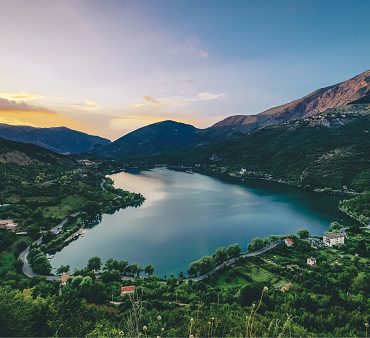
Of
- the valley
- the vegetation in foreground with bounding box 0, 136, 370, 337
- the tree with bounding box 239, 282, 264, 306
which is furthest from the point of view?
the tree with bounding box 239, 282, 264, 306

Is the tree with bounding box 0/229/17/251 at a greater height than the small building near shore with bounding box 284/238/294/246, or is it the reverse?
the tree with bounding box 0/229/17/251

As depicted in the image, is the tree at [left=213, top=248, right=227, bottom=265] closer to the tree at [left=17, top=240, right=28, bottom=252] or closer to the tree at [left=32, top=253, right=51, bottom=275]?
the tree at [left=32, top=253, right=51, bottom=275]

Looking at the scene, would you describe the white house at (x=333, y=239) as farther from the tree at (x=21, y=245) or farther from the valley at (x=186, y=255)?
the tree at (x=21, y=245)

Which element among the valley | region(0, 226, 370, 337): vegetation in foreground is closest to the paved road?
the valley

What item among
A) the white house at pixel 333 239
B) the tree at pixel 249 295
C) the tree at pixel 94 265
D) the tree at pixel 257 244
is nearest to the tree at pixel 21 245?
the tree at pixel 94 265

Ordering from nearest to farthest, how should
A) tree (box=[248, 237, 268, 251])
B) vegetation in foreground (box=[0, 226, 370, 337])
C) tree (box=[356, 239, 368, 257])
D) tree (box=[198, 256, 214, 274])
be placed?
vegetation in foreground (box=[0, 226, 370, 337]), tree (box=[198, 256, 214, 274]), tree (box=[356, 239, 368, 257]), tree (box=[248, 237, 268, 251])

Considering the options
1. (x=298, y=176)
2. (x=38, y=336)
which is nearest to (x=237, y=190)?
(x=298, y=176)

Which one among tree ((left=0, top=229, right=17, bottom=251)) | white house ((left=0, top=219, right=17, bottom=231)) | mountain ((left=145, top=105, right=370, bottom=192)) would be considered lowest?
tree ((left=0, top=229, right=17, bottom=251))
